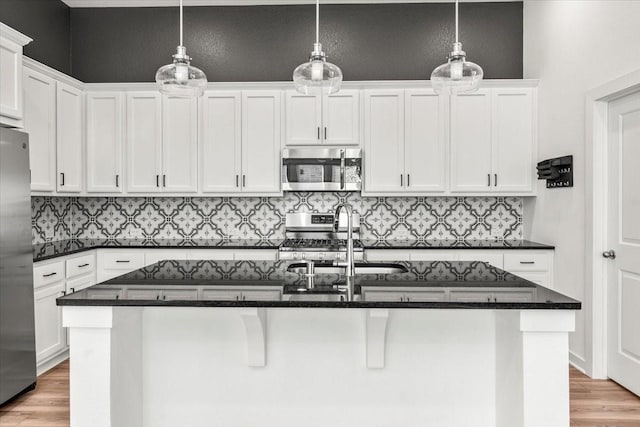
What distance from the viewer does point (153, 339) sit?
89.8 inches

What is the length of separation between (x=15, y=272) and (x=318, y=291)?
2.28 metres

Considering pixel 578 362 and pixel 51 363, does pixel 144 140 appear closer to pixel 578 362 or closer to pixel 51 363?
pixel 51 363

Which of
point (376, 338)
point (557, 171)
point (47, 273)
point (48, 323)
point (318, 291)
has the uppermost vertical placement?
point (557, 171)

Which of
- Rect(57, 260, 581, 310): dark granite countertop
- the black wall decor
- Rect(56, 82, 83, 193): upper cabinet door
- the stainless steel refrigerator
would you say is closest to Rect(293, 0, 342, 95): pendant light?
Rect(57, 260, 581, 310): dark granite countertop

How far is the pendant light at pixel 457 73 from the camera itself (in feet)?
7.21

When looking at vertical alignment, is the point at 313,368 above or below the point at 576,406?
above

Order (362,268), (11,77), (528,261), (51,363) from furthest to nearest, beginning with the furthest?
1. (528,261)
2. (51,363)
3. (11,77)
4. (362,268)

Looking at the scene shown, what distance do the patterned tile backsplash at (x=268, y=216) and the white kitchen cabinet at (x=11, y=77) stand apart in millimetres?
1685

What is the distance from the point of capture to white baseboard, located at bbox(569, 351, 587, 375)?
11.9 feet

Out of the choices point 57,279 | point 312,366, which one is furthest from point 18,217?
point 312,366

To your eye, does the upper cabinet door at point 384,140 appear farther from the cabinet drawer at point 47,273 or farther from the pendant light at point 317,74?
the cabinet drawer at point 47,273

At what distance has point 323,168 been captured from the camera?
4473mm

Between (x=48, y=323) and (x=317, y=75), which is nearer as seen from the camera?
(x=317, y=75)

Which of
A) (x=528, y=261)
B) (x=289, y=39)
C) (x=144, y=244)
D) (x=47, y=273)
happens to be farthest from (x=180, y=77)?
(x=528, y=261)
